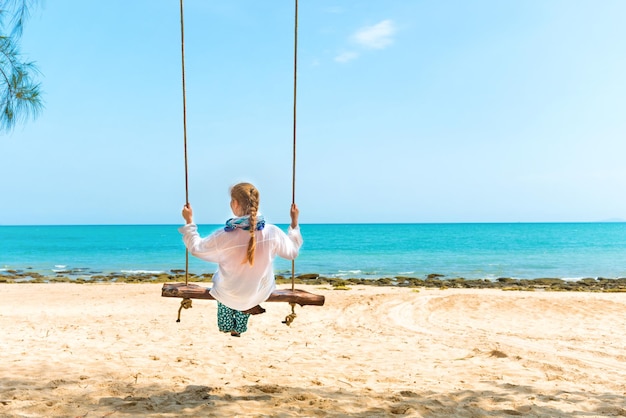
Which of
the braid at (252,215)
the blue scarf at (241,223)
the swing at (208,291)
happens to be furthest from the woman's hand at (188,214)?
the braid at (252,215)

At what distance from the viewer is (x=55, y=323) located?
10727 millimetres

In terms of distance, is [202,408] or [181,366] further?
[181,366]

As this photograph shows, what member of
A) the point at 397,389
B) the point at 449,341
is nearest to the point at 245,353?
the point at 397,389

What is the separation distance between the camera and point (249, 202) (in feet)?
13.8

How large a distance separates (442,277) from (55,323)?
20.5 meters

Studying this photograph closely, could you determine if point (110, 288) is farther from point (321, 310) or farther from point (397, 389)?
point (397, 389)

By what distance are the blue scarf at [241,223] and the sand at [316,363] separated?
1.79m

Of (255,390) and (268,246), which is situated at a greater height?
(268,246)

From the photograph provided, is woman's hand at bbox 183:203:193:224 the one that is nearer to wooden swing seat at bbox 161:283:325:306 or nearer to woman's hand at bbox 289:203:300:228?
wooden swing seat at bbox 161:283:325:306

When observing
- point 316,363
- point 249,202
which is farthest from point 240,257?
point 316,363

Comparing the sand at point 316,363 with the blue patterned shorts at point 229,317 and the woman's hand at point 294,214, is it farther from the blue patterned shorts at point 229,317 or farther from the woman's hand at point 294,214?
the woman's hand at point 294,214

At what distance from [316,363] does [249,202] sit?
380cm

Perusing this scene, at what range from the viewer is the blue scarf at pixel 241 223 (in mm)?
4207

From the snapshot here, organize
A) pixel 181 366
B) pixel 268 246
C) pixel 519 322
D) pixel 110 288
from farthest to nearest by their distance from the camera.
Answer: pixel 110 288
pixel 519 322
pixel 181 366
pixel 268 246
